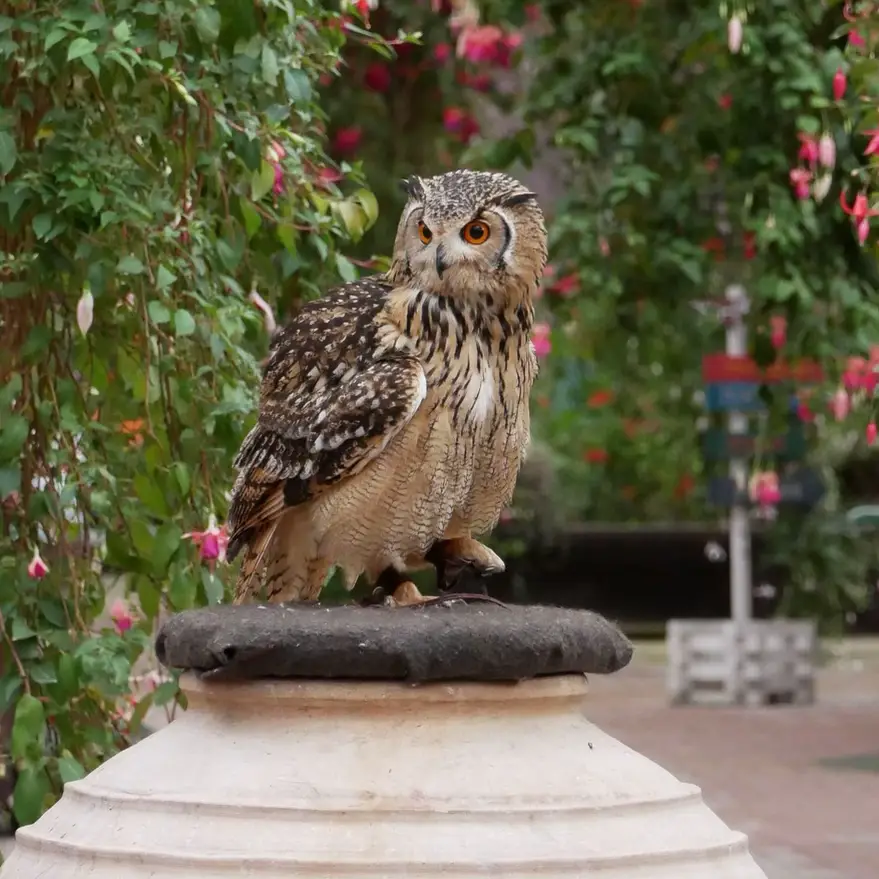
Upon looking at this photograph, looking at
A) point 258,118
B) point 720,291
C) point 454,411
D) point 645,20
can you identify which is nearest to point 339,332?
point 454,411

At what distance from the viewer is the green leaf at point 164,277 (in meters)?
3.73

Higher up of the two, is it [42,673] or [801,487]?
[42,673]

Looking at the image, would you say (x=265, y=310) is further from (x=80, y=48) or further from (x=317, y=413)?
(x=317, y=413)

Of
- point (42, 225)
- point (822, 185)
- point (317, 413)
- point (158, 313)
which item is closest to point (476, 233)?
point (317, 413)

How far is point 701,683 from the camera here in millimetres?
13367

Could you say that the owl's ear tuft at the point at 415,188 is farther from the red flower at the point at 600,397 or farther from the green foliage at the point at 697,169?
the red flower at the point at 600,397

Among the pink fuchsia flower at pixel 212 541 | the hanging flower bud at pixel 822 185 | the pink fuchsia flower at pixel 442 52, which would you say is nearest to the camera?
the pink fuchsia flower at pixel 212 541

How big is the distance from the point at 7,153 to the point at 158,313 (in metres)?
0.43

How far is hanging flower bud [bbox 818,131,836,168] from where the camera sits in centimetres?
607

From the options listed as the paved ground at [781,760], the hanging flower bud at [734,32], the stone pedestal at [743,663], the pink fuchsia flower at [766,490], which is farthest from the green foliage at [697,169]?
the stone pedestal at [743,663]

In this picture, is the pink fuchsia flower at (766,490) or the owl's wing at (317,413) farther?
the pink fuchsia flower at (766,490)

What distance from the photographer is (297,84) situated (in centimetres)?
395

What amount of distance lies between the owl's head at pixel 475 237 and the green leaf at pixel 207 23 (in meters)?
1.03

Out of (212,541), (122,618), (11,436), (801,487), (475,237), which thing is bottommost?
(801,487)
